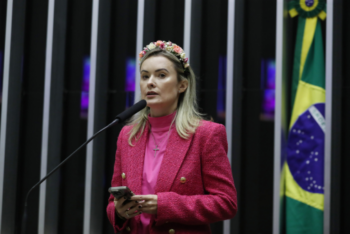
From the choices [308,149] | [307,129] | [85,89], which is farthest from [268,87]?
[85,89]

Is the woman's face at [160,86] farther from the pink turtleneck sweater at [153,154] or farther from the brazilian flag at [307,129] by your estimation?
the brazilian flag at [307,129]

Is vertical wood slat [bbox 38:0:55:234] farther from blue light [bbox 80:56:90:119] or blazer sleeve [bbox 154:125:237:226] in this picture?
blazer sleeve [bbox 154:125:237:226]

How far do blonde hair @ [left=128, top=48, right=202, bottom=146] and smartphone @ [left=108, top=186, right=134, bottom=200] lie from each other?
0.34m

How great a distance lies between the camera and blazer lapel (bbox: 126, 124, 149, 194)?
153 centimetres

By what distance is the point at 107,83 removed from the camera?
12.0 feet

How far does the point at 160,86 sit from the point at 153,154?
0.27m

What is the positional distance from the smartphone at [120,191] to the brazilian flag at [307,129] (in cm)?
217

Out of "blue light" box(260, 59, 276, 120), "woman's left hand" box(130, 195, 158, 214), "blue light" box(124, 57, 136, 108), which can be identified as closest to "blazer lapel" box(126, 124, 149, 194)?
"woman's left hand" box(130, 195, 158, 214)

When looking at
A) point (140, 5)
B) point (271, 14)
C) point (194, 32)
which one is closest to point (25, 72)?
point (140, 5)

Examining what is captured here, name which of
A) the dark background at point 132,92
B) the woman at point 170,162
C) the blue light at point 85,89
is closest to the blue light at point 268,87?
the dark background at point 132,92

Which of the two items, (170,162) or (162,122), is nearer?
(170,162)

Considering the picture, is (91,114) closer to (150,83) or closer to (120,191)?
(150,83)

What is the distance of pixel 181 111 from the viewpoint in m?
1.66

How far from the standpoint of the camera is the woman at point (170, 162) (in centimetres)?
144
